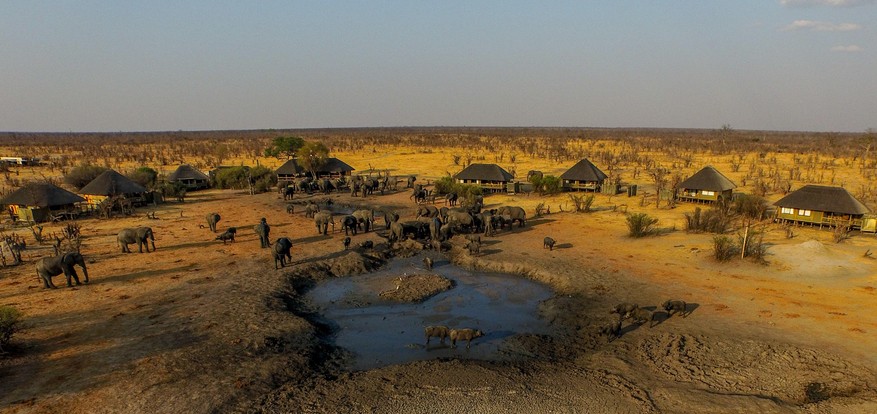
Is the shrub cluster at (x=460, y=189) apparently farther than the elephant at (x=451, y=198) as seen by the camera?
Yes

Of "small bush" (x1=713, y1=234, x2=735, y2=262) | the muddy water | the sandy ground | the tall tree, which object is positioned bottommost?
the muddy water

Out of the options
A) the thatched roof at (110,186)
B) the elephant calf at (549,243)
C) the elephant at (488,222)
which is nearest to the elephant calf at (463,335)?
the elephant calf at (549,243)

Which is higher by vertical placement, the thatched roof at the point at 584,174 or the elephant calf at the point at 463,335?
the thatched roof at the point at 584,174

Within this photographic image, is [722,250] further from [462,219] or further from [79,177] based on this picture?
[79,177]

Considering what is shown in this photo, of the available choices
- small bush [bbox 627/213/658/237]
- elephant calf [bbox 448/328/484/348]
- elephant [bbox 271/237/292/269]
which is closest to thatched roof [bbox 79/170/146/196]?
elephant [bbox 271/237/292/269]

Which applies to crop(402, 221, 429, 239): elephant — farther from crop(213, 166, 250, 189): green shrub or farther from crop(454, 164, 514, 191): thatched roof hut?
crop(213, 166, 250, 189): green shrub

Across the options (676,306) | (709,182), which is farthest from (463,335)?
(709,182)

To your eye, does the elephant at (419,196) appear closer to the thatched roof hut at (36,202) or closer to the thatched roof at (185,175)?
the thatched roof at (185,175)
